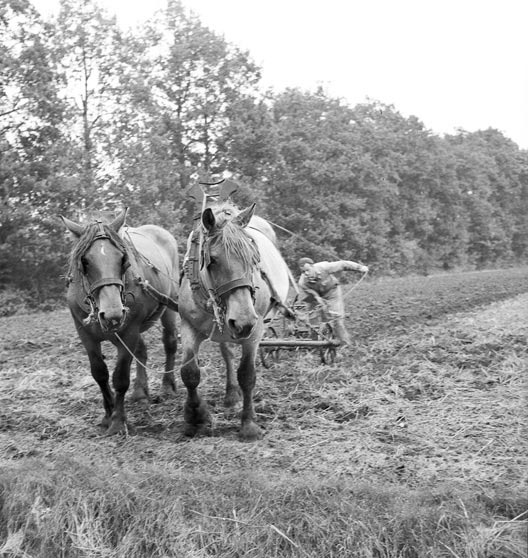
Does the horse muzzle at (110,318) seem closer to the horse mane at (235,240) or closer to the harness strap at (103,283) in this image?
the harness strap at (103,283)

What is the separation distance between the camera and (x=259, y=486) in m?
4.37

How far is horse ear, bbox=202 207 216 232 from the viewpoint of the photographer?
528 centimetres

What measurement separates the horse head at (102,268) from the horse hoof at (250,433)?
1.46 metres

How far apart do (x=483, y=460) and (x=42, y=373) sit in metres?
6.09

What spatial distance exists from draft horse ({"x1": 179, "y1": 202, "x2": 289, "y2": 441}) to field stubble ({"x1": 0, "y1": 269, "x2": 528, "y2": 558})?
398 millimetres

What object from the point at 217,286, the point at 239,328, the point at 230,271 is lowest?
the point at 239,328

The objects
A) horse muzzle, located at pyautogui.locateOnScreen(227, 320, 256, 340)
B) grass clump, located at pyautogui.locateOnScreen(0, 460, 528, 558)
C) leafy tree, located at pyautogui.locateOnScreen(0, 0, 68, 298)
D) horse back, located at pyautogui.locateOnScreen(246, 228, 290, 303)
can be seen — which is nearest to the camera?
grass clump, located at pyautogui.locateOnScreen(0, 460, 528, 558)

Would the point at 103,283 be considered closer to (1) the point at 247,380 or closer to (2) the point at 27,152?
(1) the point at 247,380

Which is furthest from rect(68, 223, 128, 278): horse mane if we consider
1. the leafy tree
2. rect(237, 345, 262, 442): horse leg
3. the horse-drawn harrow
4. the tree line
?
the leafy tree

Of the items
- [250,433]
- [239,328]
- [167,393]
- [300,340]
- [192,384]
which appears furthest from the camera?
[300,340]

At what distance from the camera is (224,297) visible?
17.2 ft

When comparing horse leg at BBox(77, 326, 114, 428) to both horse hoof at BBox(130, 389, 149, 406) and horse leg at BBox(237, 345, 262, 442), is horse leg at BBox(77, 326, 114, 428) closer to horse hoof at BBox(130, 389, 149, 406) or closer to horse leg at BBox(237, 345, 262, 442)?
horse hoof at BBox(130, 389, 149, 406)

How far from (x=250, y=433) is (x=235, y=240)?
175 cm

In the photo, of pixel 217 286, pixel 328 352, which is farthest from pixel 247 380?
pixel 328 352
